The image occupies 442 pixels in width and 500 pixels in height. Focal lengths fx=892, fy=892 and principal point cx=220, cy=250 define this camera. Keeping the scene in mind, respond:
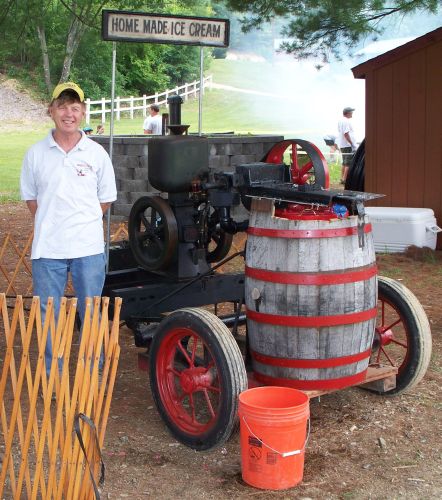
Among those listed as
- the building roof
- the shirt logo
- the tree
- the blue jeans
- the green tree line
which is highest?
the green tree line

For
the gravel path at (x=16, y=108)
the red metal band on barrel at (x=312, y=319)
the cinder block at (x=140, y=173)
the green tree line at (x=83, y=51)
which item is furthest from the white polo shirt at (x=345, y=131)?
the gravel path at (x=16, y=108)

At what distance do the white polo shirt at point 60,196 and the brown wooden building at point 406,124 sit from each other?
6980 mm

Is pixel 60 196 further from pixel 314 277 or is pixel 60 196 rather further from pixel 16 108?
pixel 16 108

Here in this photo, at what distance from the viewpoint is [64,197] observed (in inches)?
201

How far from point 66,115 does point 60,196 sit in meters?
0.46

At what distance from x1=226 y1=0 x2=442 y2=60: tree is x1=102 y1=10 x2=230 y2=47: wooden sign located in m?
3.98

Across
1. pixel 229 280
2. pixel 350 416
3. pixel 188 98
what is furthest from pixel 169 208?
pixel 188 98

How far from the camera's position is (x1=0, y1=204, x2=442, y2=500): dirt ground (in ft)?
14.1

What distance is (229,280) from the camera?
6.02 meters

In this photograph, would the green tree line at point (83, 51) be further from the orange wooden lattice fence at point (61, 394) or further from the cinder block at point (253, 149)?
the orange wooden lattice fence at point (61, 394)

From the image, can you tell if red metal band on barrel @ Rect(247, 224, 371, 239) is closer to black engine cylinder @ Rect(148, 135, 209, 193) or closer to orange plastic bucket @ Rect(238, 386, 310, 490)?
orange plastic bucket @ Rect(238, 386, 310, 490)

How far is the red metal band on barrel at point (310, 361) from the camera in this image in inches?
184

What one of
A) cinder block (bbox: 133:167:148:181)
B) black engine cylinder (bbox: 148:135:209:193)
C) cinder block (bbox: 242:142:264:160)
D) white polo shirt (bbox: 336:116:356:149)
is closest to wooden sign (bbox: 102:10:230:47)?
black engine cylinder (bbox: 148:135:209:193)

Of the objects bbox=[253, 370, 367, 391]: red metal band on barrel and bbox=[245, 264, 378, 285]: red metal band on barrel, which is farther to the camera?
bbox=[253, 370, 367, 391]: red metal band on barrel
